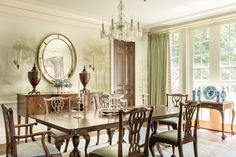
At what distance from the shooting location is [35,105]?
4457mm

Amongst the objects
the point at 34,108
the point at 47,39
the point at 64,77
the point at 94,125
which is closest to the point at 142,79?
the point at 64,77

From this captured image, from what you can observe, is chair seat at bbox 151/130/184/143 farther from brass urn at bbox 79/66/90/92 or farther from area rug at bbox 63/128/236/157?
brass urn at bbox 79/66/90/92

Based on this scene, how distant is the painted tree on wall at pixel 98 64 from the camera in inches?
230

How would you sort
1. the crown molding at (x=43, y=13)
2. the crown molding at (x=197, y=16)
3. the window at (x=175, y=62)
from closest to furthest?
1. the crown molding at (x=43, y=13)
2. the crown molding at (x=197, y=16)
3. the window at (x=175, y=62)

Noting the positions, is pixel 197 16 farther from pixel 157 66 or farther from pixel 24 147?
pixel 24 147

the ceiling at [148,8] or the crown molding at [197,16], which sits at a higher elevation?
the ceiling at [148,8]

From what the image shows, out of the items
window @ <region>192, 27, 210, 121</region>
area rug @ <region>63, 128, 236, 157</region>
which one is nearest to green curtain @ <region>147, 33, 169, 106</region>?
window @ <region>192, 27, 210, 121</region>

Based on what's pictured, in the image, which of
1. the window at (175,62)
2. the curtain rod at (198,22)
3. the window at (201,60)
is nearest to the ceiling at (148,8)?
the curtain rod at (198,22)

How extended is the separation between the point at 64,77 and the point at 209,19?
140 inches

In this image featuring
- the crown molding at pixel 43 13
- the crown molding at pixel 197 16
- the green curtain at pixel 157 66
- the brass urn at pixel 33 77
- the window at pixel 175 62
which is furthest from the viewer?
the green curtain at pixel 157 66

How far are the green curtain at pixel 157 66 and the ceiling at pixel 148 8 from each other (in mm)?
812

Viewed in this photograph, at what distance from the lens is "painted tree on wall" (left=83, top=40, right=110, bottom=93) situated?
5.85m

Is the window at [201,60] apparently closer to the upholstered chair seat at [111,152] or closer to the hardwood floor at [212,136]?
the hardwood floor at [212,136]

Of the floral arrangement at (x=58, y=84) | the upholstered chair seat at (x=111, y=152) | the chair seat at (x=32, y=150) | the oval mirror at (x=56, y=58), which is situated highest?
the oval mirror at (x=56, y=58)
